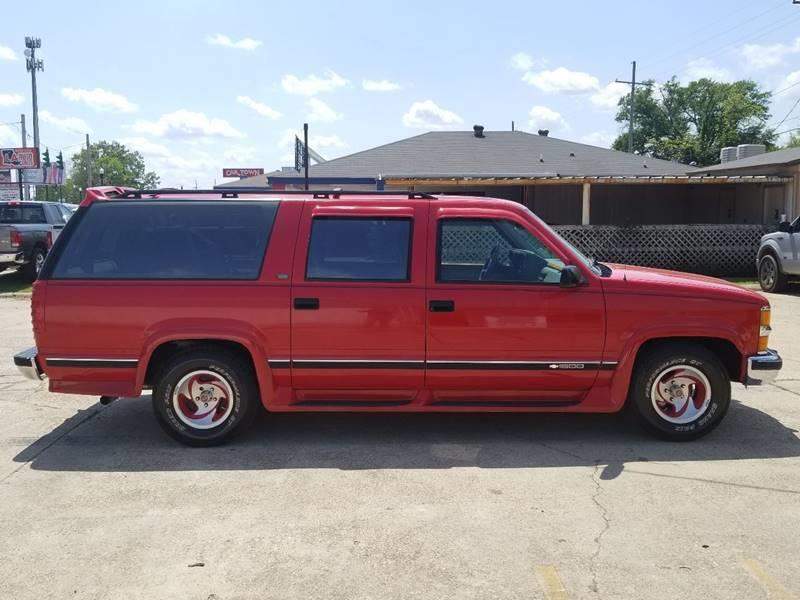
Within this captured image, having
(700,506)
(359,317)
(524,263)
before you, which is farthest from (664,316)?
(359,317)

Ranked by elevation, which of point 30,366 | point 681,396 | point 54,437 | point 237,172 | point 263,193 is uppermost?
point 237,172

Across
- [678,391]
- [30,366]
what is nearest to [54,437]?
[30,366]

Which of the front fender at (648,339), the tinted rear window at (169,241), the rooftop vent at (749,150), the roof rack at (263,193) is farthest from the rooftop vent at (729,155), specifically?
the tinted rear window at (169,241)

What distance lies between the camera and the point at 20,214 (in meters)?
16.7

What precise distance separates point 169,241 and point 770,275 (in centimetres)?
1372

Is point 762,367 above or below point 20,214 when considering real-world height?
below

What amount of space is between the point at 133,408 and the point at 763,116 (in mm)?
71928

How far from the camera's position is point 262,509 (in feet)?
13.7

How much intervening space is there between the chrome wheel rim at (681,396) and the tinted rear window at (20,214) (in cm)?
1565

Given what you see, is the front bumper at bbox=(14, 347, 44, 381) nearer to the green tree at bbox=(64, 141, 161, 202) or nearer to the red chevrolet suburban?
the red chevrolet suburban

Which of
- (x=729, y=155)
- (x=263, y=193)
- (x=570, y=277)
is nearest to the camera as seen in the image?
(x=570, y=277)

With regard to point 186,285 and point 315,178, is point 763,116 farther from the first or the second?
point 186,285

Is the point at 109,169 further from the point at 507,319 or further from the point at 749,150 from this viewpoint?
the point at 507,319

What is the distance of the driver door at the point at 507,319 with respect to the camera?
5.07 m
